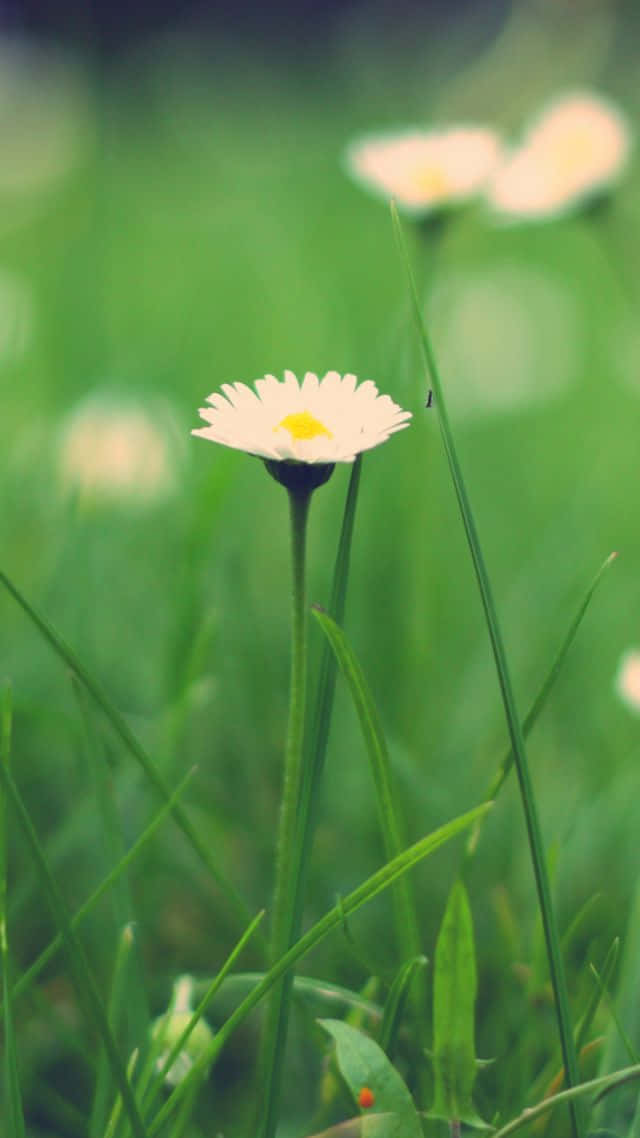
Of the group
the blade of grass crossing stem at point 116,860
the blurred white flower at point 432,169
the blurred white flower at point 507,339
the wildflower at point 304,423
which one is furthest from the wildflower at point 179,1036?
the blurred white flower at point 507,339

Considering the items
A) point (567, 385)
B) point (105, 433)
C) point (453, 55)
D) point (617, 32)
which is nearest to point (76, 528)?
point (105, 433)

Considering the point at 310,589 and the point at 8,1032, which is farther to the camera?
the point at 310,589

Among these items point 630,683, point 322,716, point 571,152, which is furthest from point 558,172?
point 322,716

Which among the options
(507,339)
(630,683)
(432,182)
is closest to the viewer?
(630,683)

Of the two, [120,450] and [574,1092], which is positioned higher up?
[120,450]

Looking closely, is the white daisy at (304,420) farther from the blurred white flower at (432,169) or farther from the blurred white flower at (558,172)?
the blurred white flower at (558,172)

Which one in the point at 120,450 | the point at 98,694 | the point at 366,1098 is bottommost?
the point at 366,1098

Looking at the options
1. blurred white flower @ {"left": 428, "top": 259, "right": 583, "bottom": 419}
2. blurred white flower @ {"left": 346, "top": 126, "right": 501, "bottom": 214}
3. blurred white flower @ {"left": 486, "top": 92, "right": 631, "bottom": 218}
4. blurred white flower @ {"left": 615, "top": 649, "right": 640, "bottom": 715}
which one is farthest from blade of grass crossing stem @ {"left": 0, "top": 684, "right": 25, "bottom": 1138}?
blurred white flower @ {"left": 428, "top": 259, "right": 583, "bottom": 419}

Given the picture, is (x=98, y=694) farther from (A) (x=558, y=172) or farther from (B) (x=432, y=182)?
(A) (x=558, y=172)

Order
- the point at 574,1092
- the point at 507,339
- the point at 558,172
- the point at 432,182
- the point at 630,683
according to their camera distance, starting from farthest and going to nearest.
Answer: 1. the point at 507,339
2. the point at 558,172
3. the point at 432,182
4. the point at 630,683
5. the point at 574,1092
